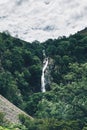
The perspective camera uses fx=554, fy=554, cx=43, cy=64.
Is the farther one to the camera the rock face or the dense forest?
the dense forest

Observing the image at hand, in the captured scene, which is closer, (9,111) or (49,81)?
(9,111)

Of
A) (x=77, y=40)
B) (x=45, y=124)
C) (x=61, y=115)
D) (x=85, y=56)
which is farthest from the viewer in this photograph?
(x=77, y=40)

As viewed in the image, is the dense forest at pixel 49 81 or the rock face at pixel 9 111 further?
the dense forest at pixel 49 81

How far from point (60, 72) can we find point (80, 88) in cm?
6453

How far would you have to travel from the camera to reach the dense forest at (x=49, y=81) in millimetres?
80812

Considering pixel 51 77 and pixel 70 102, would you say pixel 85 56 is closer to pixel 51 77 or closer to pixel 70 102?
pixel 51 77

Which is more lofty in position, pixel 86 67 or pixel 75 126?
pixel 86 67

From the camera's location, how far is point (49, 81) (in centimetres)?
14762

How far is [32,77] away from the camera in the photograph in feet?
494

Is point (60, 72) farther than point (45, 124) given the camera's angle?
Yes

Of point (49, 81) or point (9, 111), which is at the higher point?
point (9, 111)

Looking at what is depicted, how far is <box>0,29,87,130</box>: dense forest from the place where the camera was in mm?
80812

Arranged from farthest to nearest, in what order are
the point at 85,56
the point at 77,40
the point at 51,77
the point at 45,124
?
the point at 77,40, the point at 85,56, the point at 51,77, the point at 45,124

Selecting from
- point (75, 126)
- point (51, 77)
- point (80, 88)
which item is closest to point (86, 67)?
point (80, 88)
